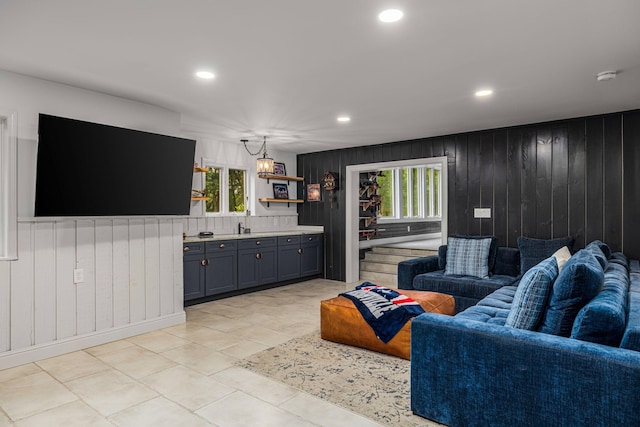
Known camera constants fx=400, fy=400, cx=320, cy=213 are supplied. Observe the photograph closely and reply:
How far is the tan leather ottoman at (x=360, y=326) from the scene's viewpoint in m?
3.26

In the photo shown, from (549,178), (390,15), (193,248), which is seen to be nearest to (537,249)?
(549,178)

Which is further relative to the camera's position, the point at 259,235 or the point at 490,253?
the point at 259,235

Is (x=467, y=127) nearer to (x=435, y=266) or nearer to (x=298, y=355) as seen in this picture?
(x=435, y=266)

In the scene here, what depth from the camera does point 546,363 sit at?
1880mm

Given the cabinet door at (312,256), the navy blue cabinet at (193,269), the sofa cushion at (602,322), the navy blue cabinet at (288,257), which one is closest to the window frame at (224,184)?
the navy blue cabinet at (288,257)

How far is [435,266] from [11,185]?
446 cm

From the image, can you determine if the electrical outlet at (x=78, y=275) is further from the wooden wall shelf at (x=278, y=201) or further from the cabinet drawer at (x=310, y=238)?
the cabinet drawer at (x=310, y=238)

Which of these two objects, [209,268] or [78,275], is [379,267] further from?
[78,275]

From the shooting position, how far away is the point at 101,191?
3.48 m

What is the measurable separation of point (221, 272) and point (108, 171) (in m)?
2.31

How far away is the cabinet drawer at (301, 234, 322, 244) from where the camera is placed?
22.0 feet

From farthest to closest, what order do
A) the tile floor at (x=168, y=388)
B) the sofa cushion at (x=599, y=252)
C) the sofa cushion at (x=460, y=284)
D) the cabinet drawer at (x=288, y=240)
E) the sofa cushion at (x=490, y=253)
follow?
1. the cabinet drawer at (x=288, y=240)
2. the sofa cushion at (x=490, y=253)
3. the sofa cushion at (x=460, y=284)
4. the sofa cushion at (x=599, y=252)
5. the tile floor at (x=168, y=388)

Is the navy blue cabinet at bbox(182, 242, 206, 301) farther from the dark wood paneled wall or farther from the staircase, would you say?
the dark wood paneled wall

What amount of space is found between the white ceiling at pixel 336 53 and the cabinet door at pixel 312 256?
2.83m
